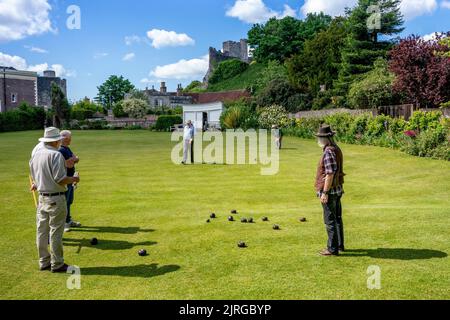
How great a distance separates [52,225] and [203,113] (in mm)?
53726

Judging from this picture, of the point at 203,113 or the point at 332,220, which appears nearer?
the point at 332,220

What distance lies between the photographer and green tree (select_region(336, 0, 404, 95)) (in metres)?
44.8

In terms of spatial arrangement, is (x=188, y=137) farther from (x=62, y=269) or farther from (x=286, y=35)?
(x=286, y=35)

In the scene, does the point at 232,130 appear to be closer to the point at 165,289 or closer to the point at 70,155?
the point at 70,155

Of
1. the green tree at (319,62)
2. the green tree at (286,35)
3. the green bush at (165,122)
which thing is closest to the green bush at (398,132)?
the green tree at (319,62)

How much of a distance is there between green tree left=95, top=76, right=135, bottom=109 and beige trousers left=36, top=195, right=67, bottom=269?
383 feet

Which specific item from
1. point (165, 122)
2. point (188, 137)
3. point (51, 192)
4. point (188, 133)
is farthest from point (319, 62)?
point (51, 192)

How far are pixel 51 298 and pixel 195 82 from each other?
125342mm

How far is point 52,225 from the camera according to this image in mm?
6715

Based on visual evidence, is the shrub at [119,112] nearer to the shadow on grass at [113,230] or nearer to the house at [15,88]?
the house at [15,88]

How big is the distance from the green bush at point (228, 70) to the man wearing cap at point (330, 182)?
95352 mm

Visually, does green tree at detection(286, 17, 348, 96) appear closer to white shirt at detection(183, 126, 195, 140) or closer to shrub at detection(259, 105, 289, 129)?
shrub at detection(259, 105, 289, 129)

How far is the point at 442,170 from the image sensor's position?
662 inches
